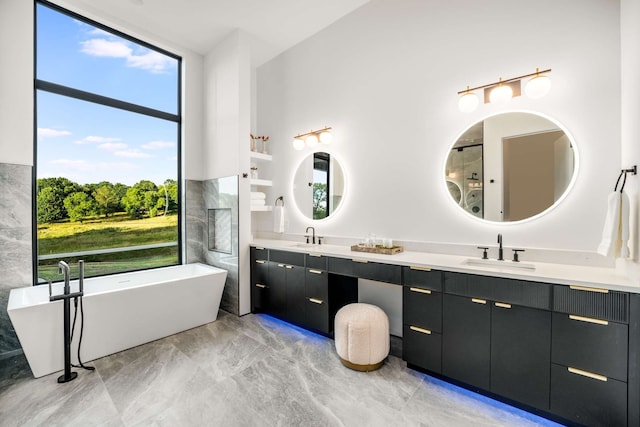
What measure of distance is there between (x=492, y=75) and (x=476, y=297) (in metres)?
1.96

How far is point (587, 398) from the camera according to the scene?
156cm

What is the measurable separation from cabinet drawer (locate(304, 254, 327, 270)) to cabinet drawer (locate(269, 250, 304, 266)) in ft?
0.24

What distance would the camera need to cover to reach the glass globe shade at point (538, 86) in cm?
209

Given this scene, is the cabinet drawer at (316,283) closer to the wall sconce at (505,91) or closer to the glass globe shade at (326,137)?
the glass globe shade at (326,137)

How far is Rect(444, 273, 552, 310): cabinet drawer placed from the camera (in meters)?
1.69

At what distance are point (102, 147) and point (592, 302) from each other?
5629 millimetres

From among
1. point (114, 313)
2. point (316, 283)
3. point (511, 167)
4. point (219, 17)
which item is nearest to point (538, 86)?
point (511, 167)

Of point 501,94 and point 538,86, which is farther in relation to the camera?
point 501,94

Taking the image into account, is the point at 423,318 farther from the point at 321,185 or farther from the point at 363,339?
the point at 321,185

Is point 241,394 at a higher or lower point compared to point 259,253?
lower

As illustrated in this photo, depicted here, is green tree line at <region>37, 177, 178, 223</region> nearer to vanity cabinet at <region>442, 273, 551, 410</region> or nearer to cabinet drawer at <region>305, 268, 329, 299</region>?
cabinet drawer at <region>305, 268, 329, 299</region>

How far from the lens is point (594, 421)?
61.0 inches

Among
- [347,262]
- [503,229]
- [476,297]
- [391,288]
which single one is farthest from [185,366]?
[503,229]

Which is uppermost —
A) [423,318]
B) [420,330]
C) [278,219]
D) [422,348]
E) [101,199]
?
[101,199]
